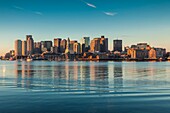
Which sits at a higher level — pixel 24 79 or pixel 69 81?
pixel 69 81

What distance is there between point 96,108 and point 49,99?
520 cm

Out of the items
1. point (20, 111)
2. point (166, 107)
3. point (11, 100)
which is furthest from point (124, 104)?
point (11, 100)

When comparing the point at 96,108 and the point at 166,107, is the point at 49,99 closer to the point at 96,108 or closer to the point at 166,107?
the point at 96,108

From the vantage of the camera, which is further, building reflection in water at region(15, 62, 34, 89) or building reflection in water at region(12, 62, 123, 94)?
building reflection in water at region(15, 62, 34, 89)

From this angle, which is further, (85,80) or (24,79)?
(24,79)

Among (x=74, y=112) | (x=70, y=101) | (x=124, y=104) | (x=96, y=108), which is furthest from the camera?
(x=70, y=101)

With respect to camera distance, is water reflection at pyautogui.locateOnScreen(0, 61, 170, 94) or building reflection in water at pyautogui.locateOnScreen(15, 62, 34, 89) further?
building reflection in water at pyautogui.locateOnScreen(15, 62, 34, 89)

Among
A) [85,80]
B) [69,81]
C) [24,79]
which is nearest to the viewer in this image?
[69,81]

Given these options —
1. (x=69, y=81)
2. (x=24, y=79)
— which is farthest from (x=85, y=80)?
(x=24, y=79)

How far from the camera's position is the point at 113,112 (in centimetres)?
1744

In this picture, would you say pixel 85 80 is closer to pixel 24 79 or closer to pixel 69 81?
pixel 69 81

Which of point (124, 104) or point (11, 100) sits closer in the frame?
point (124, 104)

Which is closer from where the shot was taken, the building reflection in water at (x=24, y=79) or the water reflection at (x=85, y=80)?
the water reflection at (x=85, y=80)

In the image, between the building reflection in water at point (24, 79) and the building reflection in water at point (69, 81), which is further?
the building reflection in water at point (24, 79)
